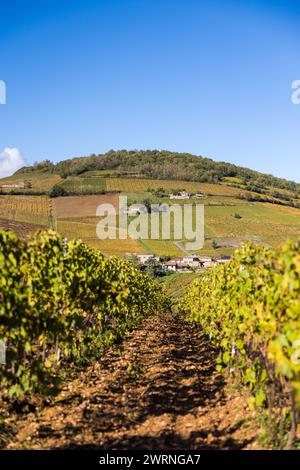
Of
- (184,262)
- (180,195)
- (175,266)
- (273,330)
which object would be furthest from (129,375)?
(180,195)

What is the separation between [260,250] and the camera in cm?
884

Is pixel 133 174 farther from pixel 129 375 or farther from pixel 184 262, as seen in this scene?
pixel 129 375

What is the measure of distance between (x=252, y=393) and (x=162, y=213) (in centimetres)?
7986

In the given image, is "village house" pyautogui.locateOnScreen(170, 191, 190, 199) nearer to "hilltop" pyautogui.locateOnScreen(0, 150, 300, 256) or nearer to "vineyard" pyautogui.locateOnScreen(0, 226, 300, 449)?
"hilltop" pyautogui.locateOnScreen(0, 150, 300, 256)

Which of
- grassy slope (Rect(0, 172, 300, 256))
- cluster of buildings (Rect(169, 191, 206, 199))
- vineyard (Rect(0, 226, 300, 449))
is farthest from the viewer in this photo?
cluster of buildings (Rect(169, 191, 206, 199))

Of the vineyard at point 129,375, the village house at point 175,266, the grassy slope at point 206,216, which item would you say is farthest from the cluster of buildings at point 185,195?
the vineyard at point 129,375

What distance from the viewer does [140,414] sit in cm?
763

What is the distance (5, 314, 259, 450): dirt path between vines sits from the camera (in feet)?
21.4

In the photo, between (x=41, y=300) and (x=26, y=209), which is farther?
(x=26, y=209)

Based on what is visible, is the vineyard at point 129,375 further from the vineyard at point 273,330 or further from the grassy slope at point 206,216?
the grassy slope at point 206,216

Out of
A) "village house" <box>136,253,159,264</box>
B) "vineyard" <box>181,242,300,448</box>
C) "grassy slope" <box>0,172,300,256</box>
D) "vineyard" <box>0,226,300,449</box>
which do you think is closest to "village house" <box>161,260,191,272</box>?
"village house" <box>136,253,159,264</box>

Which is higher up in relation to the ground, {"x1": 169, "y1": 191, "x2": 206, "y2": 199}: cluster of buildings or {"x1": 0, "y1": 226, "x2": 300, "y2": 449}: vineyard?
{"x1": 169, "y1": 191, "x2": 206, "y2": 199}: cluster of buildings
